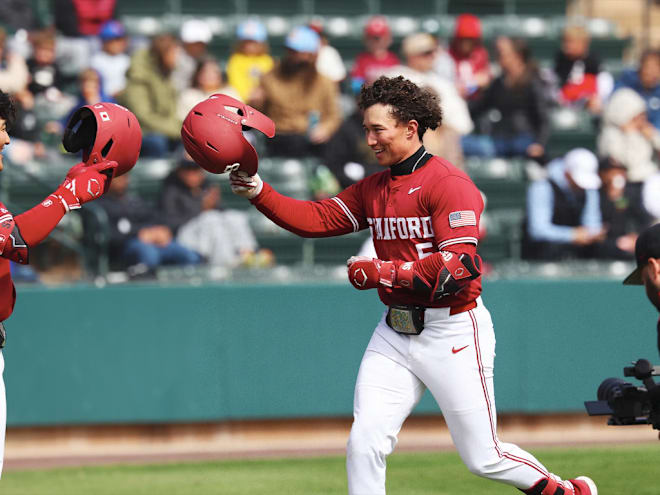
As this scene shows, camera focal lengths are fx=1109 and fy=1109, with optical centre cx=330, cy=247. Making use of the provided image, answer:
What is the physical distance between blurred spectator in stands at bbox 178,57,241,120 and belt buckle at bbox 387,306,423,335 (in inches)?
257

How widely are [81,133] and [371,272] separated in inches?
66.7

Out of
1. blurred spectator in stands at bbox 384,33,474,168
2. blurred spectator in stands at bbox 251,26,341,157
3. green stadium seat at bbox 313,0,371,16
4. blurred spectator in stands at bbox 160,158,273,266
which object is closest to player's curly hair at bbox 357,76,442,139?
blurred spectator in stands at bbox 160,158,273,266

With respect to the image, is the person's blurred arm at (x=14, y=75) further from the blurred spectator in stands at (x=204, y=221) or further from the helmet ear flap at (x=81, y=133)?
the helmet ear flap at (x=81, y=133)

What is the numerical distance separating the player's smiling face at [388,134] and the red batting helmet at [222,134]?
0.54 metres

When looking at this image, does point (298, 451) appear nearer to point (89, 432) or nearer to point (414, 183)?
point (89, 432)

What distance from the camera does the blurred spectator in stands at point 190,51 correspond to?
12008mm

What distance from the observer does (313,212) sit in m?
5.66

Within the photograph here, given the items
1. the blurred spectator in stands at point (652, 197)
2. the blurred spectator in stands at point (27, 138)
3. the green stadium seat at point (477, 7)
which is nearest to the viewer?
the blurred spectator in stands at point (652, 197)

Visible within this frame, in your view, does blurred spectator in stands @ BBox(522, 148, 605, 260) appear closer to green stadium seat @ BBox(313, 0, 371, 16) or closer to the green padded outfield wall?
the green padded outfield wall

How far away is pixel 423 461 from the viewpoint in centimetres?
843

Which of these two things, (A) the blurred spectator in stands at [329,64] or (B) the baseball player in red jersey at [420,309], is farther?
(A) the blurred spectator in stands at [329,64]

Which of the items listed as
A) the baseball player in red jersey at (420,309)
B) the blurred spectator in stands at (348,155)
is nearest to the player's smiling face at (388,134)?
the baseball player in red jersey at (420,309)

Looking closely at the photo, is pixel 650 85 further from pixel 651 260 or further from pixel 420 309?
pixel 651 260

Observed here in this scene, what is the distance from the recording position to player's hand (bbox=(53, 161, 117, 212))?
514 cm
